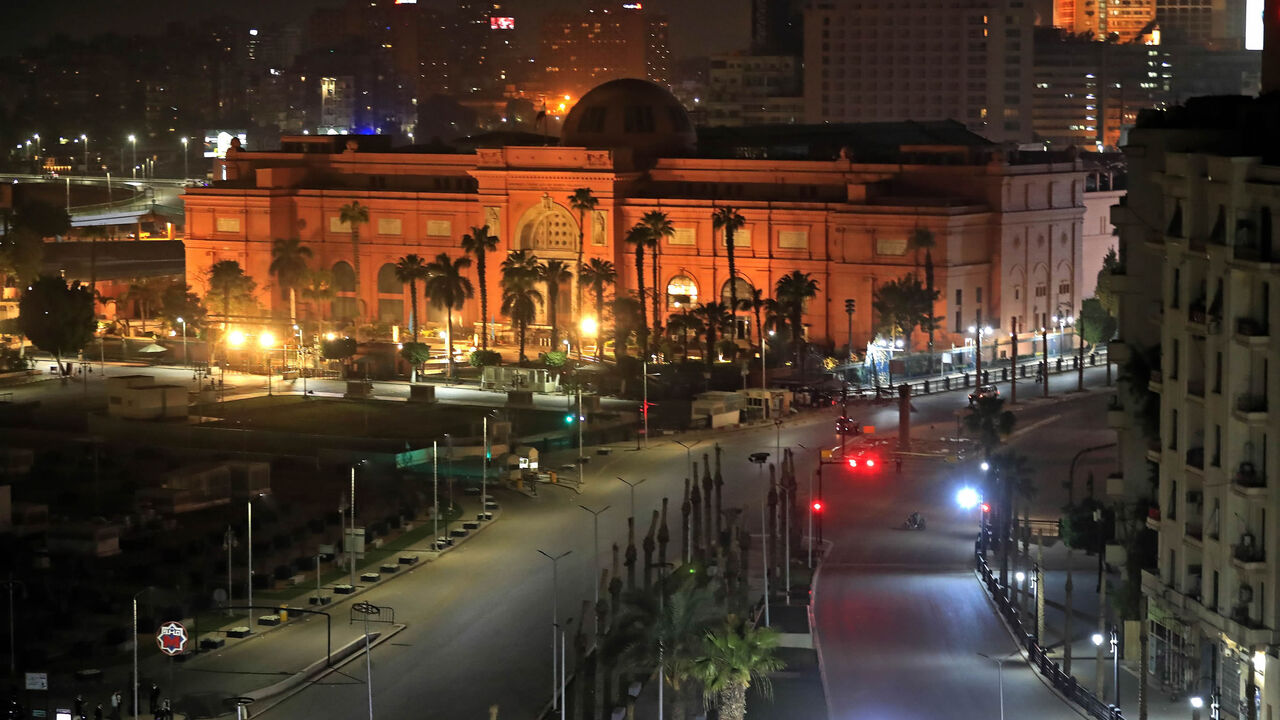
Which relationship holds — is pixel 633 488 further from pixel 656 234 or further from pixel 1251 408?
pixel 656 234

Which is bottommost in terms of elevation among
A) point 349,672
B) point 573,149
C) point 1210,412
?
point 349,672

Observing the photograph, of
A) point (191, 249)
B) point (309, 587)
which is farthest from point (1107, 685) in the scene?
point (191, 249)

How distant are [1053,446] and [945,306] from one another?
89.4 feet

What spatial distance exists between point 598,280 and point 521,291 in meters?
5.47

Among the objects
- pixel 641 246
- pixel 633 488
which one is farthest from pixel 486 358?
pixel 633 488

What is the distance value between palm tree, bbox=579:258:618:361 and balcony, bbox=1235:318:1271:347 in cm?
6727

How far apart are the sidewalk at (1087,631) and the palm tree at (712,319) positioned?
3814 cm

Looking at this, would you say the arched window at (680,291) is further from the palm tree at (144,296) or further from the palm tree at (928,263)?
the palm tree at (144,296)

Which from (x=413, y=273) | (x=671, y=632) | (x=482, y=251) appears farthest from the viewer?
(x=482, y=251)

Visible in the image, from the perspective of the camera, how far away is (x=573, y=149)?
4742 inches

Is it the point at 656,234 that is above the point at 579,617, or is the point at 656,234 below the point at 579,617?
above

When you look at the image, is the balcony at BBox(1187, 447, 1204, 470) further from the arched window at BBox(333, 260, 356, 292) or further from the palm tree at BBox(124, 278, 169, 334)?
the palm tree at BBox(124, 278, 169, 334)

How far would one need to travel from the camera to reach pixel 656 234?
113m

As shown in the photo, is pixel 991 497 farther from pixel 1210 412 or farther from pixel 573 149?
pixel 573 149
